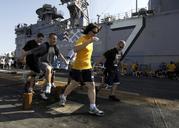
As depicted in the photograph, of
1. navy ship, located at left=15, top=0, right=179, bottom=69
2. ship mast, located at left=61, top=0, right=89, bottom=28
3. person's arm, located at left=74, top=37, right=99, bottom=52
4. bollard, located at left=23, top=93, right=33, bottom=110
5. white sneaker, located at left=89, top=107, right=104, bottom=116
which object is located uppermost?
ship mast, located at left=61, top=0, right=89, bottom=28

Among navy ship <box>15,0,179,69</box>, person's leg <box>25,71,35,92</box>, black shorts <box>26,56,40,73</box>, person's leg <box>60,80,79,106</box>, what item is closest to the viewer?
person's leg <box>60,80,79,106</box>

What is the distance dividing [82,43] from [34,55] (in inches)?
82.9

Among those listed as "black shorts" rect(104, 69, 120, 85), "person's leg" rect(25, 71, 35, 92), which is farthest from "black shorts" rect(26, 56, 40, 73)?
"black shorts" rect(104, 69, 120, 85)

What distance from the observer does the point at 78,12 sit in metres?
55.2

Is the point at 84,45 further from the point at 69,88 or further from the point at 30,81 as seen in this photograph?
the point at 30,81

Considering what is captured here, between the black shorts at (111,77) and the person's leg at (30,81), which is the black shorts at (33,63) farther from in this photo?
the black shorts at (111,77)

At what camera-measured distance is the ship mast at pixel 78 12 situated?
54.7 metres

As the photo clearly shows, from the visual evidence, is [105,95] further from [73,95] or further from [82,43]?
[82,43]

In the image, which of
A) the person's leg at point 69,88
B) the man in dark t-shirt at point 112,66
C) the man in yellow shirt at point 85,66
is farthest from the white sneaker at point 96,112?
the man in dark t-shirt at point 112,66

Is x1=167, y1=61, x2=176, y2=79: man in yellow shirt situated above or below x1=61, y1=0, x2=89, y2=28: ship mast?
below

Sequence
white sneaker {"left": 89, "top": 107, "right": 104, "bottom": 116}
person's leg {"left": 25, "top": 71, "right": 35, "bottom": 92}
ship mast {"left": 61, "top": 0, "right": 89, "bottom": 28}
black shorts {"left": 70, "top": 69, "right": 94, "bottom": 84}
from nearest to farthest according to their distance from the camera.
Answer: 1. white sneaker {"left": 89, "top": 107, "right": 104, "bottom": 116}
2. black shorts {"left": 70, "top": 69, "right": 94, "bottom": 84}
3. person's leg {"left": 25, "top": 71, "right": 35, "bottom": 92}
4. ship mast {"left": 61, "top": 0, "right": 89, "bottom": 28}

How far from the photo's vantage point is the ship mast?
54.7 metres

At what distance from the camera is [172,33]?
36.9 meters

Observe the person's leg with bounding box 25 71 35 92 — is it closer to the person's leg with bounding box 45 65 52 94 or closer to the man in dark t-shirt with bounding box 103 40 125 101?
the person's leg with bounding box 45 65 52 94
